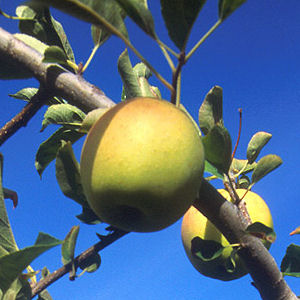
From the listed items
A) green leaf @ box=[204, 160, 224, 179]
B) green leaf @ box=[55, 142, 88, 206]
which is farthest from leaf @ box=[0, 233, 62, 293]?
green leaf @ box=[204, 160, 224, 179]

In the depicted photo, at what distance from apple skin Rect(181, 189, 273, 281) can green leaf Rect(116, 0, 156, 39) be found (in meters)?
0.97

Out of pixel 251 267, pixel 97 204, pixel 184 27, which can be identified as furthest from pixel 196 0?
pixel 251 267

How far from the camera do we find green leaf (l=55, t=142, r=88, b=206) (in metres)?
0.89

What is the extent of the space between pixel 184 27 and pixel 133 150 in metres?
0.27

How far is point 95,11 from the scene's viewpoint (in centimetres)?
68

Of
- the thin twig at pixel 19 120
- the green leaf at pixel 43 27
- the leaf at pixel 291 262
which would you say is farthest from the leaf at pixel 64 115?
the leaf at pixel 291 262

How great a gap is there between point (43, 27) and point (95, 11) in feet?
1.74

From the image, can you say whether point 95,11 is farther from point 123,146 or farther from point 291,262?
point 291,262

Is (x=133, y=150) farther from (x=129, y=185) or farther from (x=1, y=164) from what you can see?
(x=1, y=164)

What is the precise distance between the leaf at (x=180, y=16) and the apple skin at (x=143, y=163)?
15cm

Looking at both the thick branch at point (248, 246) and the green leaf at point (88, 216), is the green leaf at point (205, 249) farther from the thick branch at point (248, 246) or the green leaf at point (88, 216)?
the green leaf at point (88, 216)

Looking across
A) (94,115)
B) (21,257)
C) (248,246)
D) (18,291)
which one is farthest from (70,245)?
(248,246)

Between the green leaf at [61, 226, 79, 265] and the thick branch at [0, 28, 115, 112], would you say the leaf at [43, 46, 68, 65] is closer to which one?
the thick branch at [0, 28, 115, 112]

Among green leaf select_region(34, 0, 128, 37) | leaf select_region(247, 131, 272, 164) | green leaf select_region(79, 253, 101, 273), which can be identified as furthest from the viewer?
leaf select_region(247, 131, 272, 164)
